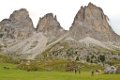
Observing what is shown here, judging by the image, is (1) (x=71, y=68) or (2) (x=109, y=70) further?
(1) (x=71, y=68)

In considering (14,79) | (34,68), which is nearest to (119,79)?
(14,79)

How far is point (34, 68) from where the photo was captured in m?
181

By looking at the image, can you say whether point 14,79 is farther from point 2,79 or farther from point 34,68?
point 34,68

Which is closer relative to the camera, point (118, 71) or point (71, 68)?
point (118, 71)

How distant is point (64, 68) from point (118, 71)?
67.6m

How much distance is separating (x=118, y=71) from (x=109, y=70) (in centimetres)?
386

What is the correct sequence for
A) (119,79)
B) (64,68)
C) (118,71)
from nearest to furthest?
1. (119,79)
2. (118,71)
3. (64,68)

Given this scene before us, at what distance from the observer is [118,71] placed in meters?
136

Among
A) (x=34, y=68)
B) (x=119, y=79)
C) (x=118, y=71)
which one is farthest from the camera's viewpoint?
(x=34, y=68)

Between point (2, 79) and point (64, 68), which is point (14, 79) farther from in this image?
point (64, 68)

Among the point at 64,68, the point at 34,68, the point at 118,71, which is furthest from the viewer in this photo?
the point at 64,68

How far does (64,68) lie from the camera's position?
7840 inches

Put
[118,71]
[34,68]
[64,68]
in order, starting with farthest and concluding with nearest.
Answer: [64,68]
[34,68]
[118,71]

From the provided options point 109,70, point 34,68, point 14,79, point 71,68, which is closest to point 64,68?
point 71,68
